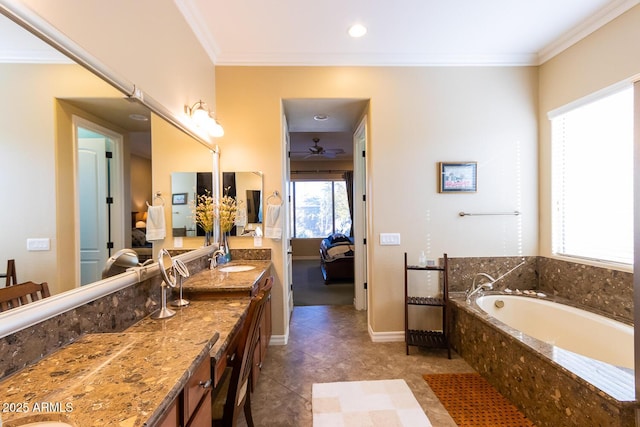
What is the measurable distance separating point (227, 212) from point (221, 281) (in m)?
0.94

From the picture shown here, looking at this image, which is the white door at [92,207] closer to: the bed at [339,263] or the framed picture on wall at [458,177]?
the framed picture on wall at [458,177]

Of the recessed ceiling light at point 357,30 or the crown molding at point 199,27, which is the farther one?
the recessed ceiling light at point 357,30

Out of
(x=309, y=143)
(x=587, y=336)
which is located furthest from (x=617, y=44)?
(x=309, y=143)

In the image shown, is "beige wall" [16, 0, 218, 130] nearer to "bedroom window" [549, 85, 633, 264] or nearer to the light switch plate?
the light switch plate

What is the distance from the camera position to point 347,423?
1.80 metres

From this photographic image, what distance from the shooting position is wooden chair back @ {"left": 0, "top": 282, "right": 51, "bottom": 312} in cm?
87

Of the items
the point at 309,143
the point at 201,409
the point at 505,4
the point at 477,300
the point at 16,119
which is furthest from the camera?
the point at 309,143

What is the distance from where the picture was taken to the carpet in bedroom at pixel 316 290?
429cm

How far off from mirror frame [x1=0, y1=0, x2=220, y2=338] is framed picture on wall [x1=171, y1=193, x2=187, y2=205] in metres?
0.63

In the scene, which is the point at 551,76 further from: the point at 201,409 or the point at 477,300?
the point at 201,409

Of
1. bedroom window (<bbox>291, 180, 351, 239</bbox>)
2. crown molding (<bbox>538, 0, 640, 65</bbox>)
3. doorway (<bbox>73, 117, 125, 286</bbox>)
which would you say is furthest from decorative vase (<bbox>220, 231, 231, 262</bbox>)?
bedroom window (<bbox>291, 180, 351, 239</bbox>)

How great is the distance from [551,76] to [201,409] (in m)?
4.01

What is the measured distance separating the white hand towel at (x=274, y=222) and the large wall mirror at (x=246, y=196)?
0.34ft

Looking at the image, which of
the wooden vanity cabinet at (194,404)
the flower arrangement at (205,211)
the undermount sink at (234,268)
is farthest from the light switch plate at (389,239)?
the wooden vanity cabinet at (194,404)
